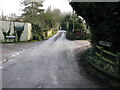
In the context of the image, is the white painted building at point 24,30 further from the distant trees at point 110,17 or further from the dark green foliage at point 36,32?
the distant trees at point 110,17

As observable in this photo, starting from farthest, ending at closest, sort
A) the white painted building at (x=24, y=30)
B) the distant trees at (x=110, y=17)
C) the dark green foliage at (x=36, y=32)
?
the dark green foliage at (x=36, y=32)
the white painted building at (x=24, y=30)
the distant trees at (x=110, y=17)

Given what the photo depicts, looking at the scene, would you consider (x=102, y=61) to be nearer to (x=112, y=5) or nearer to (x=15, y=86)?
(x=112, y=5)

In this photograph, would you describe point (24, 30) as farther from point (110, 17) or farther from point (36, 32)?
point (110, 17)

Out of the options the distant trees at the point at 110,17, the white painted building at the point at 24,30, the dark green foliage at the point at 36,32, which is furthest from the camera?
the dark green foliage at the point at 36,32

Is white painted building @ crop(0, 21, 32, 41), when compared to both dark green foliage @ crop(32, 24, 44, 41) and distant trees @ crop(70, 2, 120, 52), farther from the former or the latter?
distant trees @ crop(70, 2, 120, 52)

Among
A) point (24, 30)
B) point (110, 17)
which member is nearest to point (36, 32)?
point (24, 30)

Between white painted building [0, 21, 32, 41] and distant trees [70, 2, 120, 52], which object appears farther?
white painted building [0, 21, 32, 41]

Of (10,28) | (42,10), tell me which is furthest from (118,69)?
(42,10)

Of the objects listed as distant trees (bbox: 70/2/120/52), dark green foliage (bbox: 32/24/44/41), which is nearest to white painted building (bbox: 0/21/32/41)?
dark green foliage (bbox: 32/24/44/41)

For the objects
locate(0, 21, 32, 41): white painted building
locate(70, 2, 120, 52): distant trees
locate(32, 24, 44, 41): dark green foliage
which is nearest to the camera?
locate(70, 2, 120, 52): distant trees

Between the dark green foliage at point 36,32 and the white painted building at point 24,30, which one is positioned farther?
the dark green foliage at point 36,32

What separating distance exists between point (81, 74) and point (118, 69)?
2116 mm

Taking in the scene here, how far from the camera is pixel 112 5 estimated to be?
7.77m

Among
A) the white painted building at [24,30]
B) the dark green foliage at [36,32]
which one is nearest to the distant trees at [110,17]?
the white painted building at [24,30]
